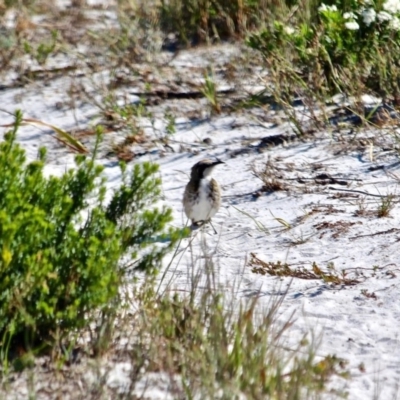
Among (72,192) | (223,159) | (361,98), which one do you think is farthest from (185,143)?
(72,192)

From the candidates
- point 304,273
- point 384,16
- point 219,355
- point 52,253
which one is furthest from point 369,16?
point 219,355

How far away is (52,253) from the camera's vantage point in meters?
3.97

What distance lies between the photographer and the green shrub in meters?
3.81

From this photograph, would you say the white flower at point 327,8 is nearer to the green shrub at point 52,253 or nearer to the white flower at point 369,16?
the white flower at point 369,16

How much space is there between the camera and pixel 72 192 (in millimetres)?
4281

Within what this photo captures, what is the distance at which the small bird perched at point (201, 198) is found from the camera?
5895mm

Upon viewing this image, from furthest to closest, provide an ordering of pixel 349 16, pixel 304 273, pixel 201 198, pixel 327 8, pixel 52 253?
pixel 327 8 < pixel 349 16 < pixel 201 198 < pixel 304 273 < pixel 52 253

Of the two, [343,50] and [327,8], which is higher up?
[327,8]

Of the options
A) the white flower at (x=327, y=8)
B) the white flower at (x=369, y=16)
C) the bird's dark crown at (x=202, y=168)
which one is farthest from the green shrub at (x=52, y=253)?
the white flower at (x=327, y=8)

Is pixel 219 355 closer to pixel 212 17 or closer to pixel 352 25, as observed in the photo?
pixel 352 25

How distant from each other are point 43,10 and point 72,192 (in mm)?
5866

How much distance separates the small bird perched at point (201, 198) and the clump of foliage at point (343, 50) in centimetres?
124

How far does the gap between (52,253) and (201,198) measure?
78.9 inches

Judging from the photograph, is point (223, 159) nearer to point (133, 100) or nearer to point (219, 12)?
point (133, 100)
